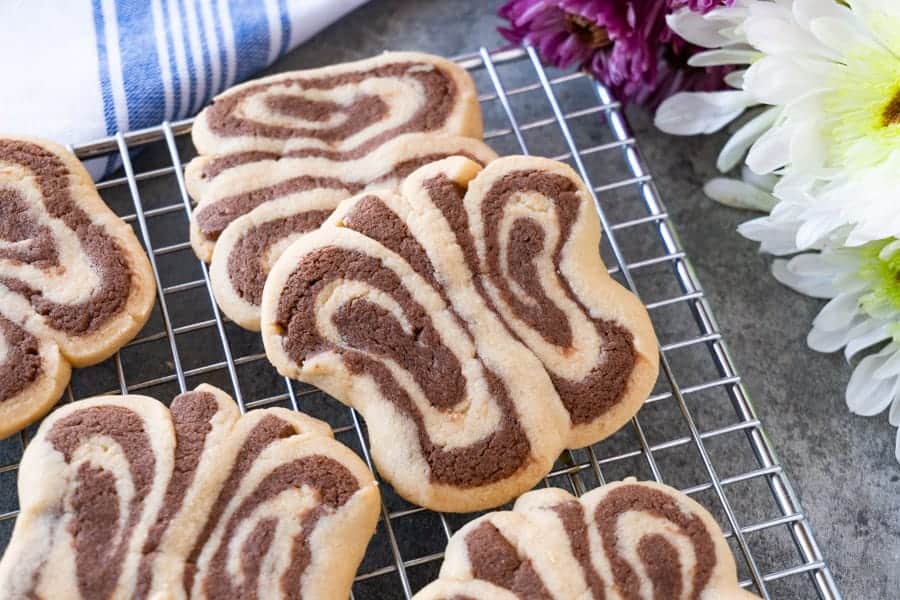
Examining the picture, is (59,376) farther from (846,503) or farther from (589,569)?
(846,503)

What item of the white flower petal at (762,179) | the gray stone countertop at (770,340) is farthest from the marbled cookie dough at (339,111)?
the white flower petal at (762,179)

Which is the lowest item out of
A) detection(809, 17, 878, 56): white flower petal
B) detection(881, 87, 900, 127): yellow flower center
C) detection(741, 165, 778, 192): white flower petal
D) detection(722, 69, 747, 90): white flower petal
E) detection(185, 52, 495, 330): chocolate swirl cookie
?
detection(741, 165, 778, 192): white flower petal

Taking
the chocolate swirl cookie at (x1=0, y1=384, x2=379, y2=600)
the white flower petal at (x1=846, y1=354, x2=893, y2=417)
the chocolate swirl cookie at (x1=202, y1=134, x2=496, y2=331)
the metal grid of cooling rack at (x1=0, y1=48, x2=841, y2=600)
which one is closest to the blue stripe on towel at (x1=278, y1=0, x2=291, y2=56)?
the metal grid of cooling rack at (x1=0, y1=48, x2=841, y2=600)

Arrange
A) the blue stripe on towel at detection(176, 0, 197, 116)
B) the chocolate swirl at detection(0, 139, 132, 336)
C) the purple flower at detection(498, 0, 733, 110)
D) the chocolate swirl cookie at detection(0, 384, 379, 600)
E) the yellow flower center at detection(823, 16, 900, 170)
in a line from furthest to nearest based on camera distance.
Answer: the blue stripe on towel at detection(176, 0, 197, 116) < the purple flower at detection(498, 0, 733, 110) < the chocolate swirl at detection(0, 139, 132, 336) < the yellow flower center at detection(823, 16, 900, 170) < the chocolate swirl cookie at detection(0, 384, 379, 600)

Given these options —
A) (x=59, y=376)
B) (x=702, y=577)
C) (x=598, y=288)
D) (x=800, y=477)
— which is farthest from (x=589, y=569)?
(x=59, y=376)

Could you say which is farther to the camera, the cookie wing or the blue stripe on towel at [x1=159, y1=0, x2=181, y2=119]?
the blue stripe on towel at [x1=159, y1=0, x2=181, y2=119]

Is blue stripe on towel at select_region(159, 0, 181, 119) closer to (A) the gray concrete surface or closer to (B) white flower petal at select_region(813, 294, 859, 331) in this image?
(A) the gray concrete surface

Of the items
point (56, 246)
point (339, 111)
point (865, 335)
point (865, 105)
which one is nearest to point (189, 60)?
point (339, 111)

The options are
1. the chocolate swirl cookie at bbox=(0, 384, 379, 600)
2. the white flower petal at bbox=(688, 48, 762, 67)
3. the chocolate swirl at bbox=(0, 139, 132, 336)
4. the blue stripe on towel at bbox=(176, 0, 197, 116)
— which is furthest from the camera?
the blue stripe on towel at bbox=(176, 0, 197, 116)
